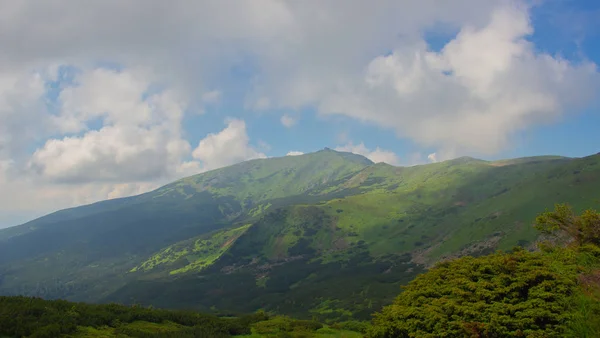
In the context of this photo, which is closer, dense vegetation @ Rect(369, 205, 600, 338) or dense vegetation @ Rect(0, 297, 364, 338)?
dense vegetation @ Rect(369, 205, 600, 338)

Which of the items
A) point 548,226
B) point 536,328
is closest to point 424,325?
point 536,328

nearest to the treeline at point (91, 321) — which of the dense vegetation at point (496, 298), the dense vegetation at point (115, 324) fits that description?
the dense vegetation at point (115, 324)

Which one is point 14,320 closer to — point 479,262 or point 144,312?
point 144,312

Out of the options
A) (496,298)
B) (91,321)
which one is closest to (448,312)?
(496,298)

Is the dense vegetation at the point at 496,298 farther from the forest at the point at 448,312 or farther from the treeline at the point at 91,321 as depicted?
the treeline at the point at 91,321

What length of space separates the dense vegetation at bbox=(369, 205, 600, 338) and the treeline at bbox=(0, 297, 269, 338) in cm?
1537

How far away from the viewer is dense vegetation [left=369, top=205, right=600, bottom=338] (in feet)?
83.2

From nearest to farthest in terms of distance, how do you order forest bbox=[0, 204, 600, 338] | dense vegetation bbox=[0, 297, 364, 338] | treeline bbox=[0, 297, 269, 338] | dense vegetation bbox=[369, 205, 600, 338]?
dense vegetation bbox=[369, 205, 600, 338] → forest bbox=[0, 204, 600, 338] → treeline bbox=[0, 297, 269, 338] → dense vegetation bbox=[0, 297, 364, 338]

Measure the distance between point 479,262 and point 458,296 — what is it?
→ 5.63 m

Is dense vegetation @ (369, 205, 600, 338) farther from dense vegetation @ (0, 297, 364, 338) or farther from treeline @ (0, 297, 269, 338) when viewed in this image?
treeline @ (0, 297, 269, 338)

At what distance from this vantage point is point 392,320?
32.0 meters

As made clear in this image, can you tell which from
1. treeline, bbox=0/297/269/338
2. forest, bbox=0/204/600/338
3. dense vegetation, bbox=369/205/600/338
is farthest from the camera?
treeline, bbox=0/297/269/338

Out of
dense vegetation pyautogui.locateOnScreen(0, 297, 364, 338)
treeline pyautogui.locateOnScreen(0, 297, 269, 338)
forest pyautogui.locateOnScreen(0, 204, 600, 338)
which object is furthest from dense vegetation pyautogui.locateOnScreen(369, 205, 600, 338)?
treeline pyautogui.locateOnScreen(0, 297, 269, 338)

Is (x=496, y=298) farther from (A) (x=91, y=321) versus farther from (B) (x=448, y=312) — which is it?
(A) (x=91, y=321)
